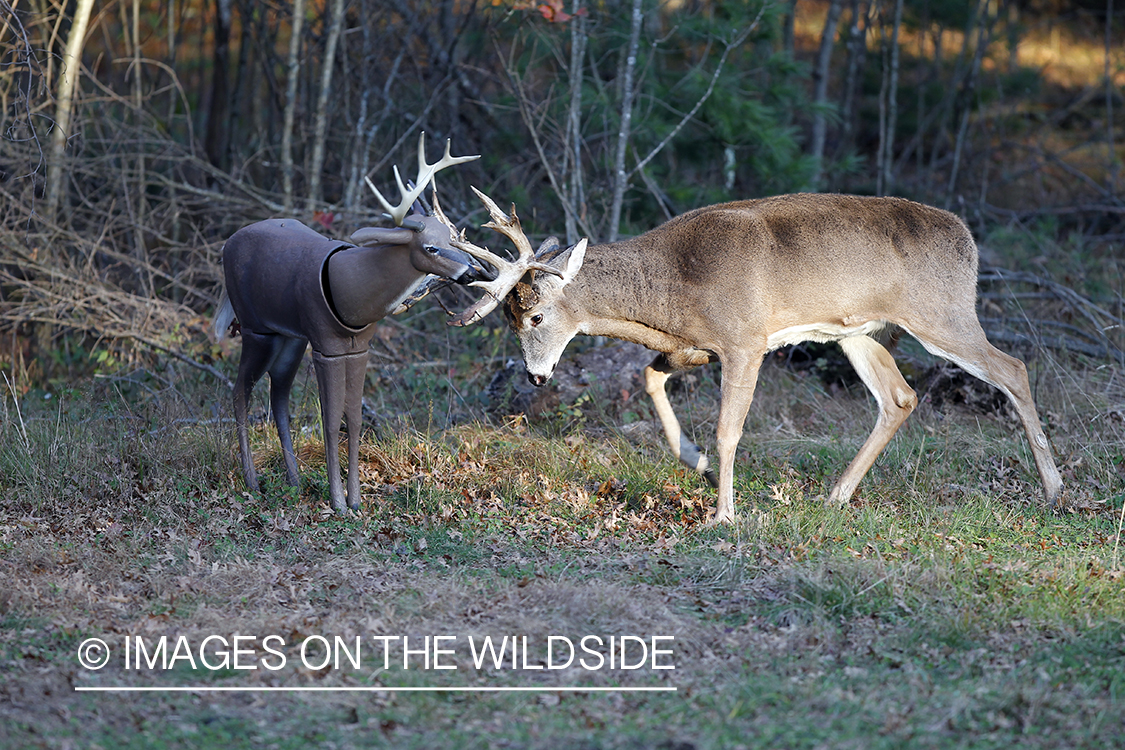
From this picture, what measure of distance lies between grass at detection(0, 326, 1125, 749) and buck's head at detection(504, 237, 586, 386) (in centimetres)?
86

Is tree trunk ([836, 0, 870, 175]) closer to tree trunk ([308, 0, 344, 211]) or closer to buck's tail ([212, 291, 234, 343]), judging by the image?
tree trunk ([308, 0, 344, 211])

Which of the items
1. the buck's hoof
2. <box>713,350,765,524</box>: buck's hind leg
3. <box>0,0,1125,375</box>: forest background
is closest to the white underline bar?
the buck's hoof

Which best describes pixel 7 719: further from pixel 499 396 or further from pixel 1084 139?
pixel 1084 139

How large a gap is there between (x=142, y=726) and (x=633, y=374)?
5.40m

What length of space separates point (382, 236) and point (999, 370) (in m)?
3.84

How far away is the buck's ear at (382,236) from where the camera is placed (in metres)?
5.80

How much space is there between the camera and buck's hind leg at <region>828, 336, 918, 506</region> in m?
6.96

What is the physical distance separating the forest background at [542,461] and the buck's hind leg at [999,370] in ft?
0.92

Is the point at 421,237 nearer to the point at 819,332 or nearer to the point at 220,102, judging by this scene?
the point at 819,332

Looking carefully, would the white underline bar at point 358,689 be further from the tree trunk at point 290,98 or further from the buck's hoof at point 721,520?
the tree trunk at point 290,98

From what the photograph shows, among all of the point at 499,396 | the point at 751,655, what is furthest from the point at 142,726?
the point at 499,396

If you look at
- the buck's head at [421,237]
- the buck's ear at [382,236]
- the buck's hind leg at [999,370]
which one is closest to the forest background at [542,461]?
the buck's hind leg at [999,370]

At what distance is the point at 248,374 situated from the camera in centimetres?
668

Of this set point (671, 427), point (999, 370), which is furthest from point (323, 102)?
point (999, 370)
